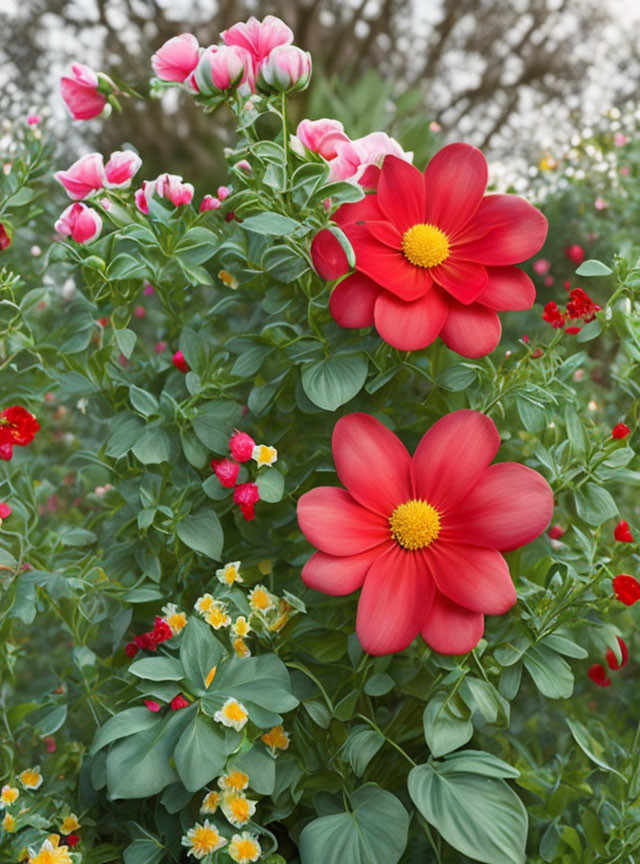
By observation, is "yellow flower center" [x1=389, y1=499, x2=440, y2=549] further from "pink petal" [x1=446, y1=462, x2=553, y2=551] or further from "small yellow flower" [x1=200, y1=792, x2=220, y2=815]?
"small yellow flower" [x1=200, y1=792, x2=220, y2=815]

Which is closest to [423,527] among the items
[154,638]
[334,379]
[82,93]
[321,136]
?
[334,379]

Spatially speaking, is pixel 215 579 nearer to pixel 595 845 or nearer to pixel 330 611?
pixel 330 611

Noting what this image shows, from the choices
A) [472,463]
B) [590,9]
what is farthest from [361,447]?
[590,9]

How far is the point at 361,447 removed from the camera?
0.73 meters

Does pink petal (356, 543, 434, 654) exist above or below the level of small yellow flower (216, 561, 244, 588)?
above

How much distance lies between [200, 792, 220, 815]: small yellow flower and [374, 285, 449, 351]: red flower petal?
38cm

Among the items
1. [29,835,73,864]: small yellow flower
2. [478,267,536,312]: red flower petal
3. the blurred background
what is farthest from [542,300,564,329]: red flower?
the blurred background

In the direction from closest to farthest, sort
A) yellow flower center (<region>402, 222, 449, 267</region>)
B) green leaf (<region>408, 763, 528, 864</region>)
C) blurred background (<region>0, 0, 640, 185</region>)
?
green leaf (<region>408, 763, 528, 864</region>) < yellow flower center (<region>402, 222, 449, 267</region>) < blurred background (<region>0, 0, 640, 185</region>)

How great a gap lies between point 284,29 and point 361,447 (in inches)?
14.0

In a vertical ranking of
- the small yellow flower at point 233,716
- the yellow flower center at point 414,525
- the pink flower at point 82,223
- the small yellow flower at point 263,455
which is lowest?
the small yellow flower at point 233,716

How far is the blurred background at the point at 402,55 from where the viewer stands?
11.9 ft

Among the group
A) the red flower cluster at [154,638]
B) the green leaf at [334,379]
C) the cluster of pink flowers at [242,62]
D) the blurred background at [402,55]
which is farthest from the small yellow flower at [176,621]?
the blurred background at [402,55]

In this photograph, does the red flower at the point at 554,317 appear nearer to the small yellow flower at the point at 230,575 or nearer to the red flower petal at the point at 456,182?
the red flower petal at the point at 456,182

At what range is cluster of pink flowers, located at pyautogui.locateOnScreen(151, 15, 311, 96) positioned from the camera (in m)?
0.72
